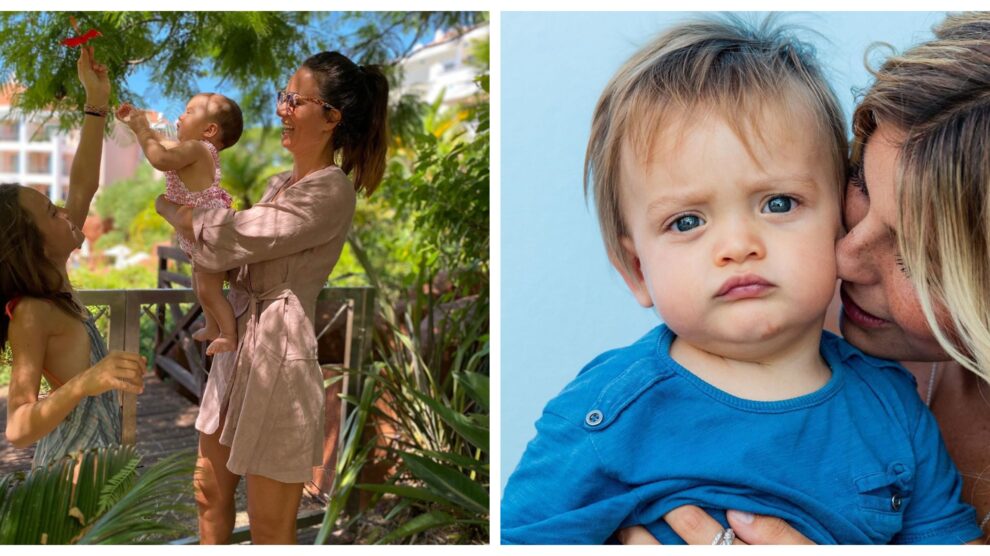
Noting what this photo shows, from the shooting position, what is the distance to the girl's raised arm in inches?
94.2

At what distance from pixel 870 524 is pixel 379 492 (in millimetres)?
2009

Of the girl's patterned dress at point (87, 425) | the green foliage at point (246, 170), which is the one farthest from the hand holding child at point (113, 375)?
the green foliage at point (246, 170)

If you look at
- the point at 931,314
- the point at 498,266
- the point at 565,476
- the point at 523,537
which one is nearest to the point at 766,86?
the point at 931,314

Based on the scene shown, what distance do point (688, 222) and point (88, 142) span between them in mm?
1725

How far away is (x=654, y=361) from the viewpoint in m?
2.29

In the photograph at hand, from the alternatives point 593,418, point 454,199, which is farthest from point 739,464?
point 454,199

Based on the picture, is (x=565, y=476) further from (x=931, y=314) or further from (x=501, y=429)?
(x=931, y=314)

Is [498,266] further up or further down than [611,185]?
further down

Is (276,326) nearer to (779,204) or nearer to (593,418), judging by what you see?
(593,418)

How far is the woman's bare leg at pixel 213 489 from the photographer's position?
8.40ft

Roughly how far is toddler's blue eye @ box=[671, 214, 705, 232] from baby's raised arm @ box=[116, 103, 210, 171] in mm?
1336

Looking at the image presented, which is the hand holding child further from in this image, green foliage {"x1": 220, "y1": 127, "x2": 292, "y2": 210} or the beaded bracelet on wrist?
green foliage {"x1": 220, "y1": 127, "x2": 292, "y2": 210}

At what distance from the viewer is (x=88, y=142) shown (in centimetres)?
242

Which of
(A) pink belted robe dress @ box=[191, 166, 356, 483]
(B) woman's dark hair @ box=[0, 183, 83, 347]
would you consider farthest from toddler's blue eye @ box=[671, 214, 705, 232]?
(B) woman's dark hair @ box=[0, 183, 83, 347]
